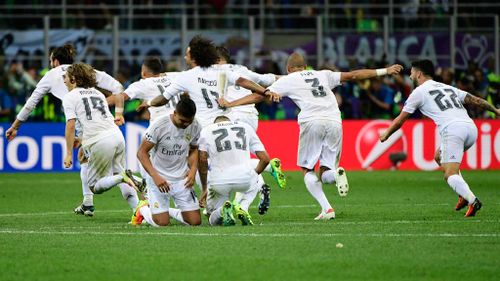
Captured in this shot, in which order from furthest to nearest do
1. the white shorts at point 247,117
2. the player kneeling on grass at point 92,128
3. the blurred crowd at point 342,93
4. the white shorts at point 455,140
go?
the blurred crowd at point 342,93, the white shorts at point 247,117, the player kneeling on grass at point 92,128, the white shorts at point 455,140

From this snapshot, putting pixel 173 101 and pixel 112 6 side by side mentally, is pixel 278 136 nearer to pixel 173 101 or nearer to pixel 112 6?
pixel 112 6

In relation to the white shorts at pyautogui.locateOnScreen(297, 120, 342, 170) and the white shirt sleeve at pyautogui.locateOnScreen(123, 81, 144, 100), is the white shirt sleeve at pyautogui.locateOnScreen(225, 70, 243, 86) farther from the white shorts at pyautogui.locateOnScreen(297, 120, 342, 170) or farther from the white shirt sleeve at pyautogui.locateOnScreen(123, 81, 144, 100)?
the white shirt sleeve at pyautogui.locateOnScreen(123, 81, 144, 100)

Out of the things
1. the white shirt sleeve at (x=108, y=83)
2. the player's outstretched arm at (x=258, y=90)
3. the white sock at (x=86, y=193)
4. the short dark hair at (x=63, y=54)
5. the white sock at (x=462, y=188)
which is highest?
the short dark hair at (x=63, y=54)

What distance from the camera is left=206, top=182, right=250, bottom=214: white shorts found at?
1434 cm

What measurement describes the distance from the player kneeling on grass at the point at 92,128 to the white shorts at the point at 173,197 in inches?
60.5

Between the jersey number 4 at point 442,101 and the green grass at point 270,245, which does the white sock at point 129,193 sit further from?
the jersey number 4 at point 442,101

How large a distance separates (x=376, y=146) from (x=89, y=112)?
13.1 meters

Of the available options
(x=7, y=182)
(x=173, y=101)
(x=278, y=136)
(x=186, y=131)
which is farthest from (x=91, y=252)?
(x=278, y=136)

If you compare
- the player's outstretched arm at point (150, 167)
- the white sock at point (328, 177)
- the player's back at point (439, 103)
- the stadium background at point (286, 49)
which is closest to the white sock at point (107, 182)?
the player's outstretched arm at point (150, 167)

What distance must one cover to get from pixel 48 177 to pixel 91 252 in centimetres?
1503

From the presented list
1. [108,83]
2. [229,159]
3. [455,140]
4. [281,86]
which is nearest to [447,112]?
[455,140]

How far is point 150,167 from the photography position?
46.8 feet

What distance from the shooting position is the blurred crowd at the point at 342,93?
94.1 ft

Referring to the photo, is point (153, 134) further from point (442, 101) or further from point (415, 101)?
point (442, 101)
